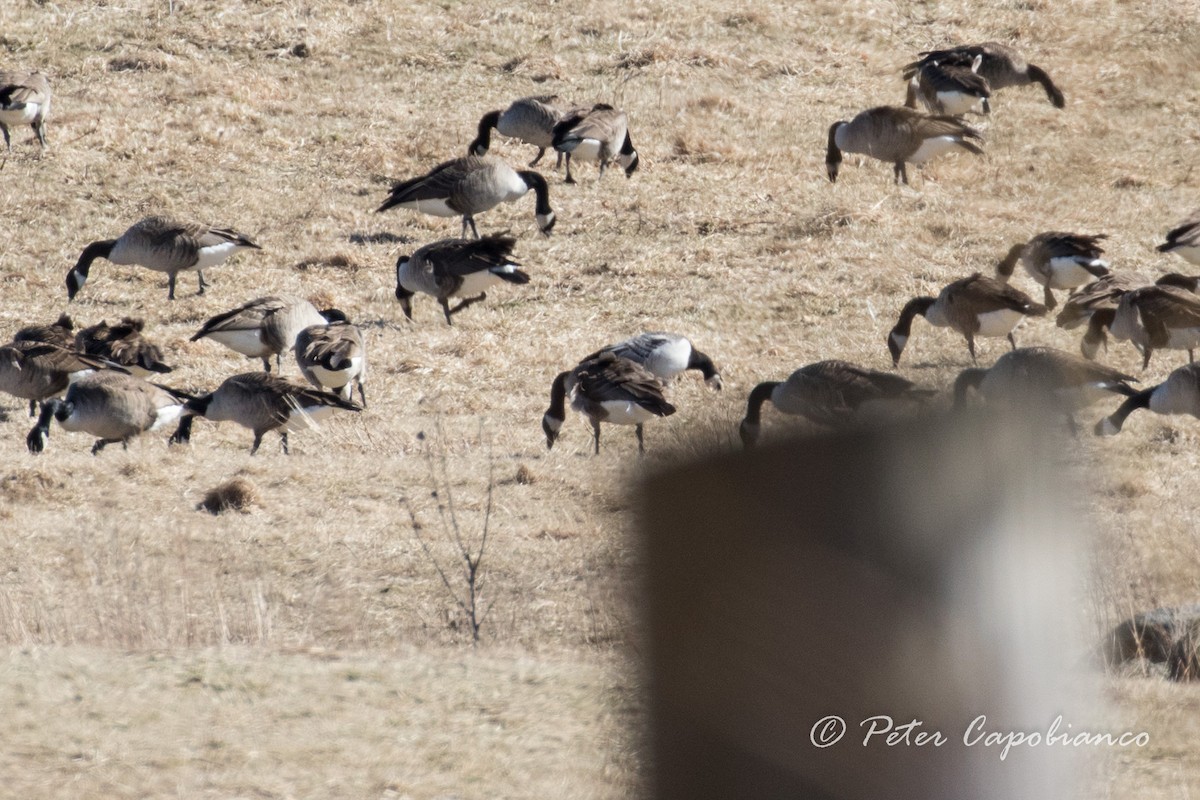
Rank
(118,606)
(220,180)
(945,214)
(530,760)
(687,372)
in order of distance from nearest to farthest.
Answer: (530,760), (118,606), (687,372), (945,214), (220,180)

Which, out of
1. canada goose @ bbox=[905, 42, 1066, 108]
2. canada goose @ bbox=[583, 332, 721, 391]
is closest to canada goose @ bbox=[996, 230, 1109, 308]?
canada goose @ bbox=[583, 332, 721, 391]

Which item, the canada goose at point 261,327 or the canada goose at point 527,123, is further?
the canada goose at point 527,123

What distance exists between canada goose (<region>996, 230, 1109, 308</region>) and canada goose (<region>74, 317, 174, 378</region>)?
8.34m

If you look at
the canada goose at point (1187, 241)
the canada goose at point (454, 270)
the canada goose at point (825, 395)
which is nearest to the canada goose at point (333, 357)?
the canada goose at point (454, 270)

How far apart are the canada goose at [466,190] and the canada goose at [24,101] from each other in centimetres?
517

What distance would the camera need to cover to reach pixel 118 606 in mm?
6242

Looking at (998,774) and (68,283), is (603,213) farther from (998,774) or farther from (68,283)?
(998,774)

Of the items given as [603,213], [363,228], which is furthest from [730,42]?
[363,228]

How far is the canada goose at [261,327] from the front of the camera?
12.0 meters

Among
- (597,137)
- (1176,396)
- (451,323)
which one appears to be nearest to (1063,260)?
(1176,396)

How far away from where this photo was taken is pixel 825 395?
14.4 ft

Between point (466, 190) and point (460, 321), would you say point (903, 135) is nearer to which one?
point (466, 190)

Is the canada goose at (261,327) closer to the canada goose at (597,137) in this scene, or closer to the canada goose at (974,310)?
the canada goose at (974,310)

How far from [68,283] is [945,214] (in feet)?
32.8
